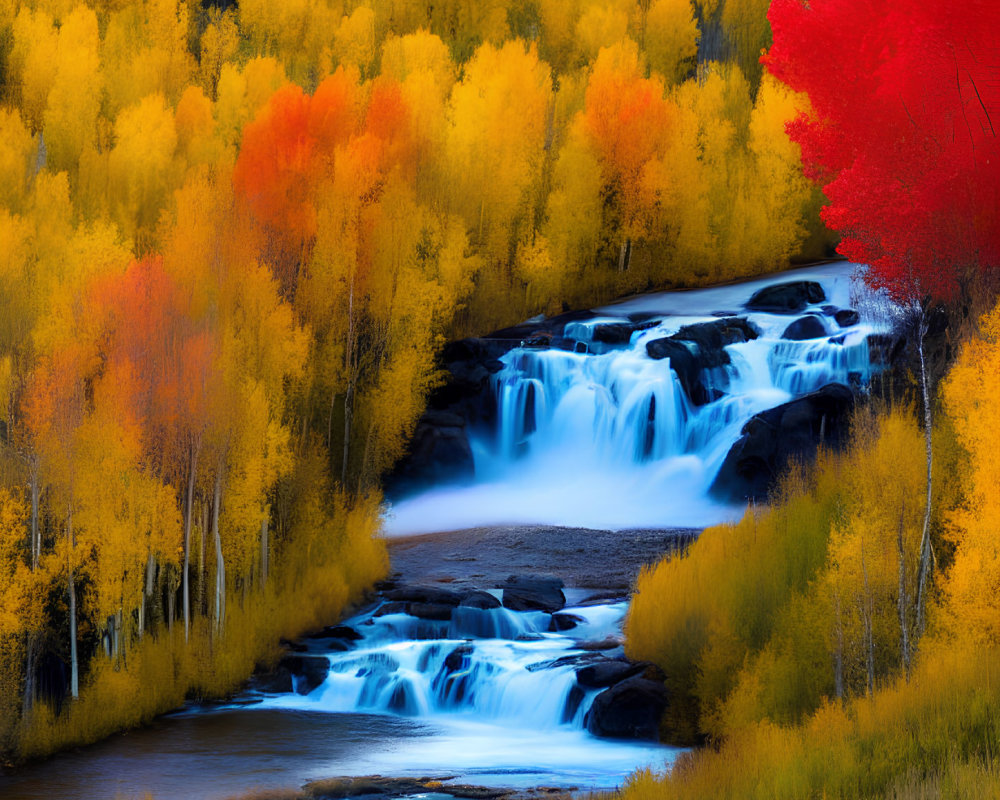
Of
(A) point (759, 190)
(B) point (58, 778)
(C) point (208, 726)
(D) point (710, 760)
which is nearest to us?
(D) point (710, 760)

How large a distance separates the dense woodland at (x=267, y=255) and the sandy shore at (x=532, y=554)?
1.86 m

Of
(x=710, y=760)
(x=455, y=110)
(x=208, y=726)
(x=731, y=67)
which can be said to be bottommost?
(x=208, y=726)

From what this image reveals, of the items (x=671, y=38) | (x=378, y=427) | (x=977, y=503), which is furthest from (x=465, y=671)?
(x=671, y=38)

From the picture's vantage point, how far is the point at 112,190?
3278cm

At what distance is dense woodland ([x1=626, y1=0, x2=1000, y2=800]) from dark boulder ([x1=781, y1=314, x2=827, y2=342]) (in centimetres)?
1287

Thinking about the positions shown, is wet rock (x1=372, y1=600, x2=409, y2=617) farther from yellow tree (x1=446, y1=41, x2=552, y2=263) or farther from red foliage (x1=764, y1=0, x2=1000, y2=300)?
yellow tree (x1=446, y1=41, x2=552, y2=263)

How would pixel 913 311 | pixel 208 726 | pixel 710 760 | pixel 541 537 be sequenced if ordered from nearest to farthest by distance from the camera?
pixel 710 760 < pixel 208 726 < pixel 913 311 < pixel 541 537

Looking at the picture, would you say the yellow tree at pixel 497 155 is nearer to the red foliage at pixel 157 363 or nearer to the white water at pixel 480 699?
the red foliage at pixel 157 363

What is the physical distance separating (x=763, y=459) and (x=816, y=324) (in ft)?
22.0

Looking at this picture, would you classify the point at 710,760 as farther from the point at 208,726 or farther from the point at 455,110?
the point at 455,110

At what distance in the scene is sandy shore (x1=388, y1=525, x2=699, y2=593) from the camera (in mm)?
22234

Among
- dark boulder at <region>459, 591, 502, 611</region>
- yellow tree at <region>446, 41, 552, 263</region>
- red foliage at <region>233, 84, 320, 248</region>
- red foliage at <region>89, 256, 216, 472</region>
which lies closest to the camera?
red foliage at <region>89, 256, 216, 472</region>

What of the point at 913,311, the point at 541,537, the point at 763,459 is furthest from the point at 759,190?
the point at 913,311

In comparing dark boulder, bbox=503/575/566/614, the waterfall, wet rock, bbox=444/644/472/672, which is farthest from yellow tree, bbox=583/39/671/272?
wet rock, bbox=444/644/472/672
